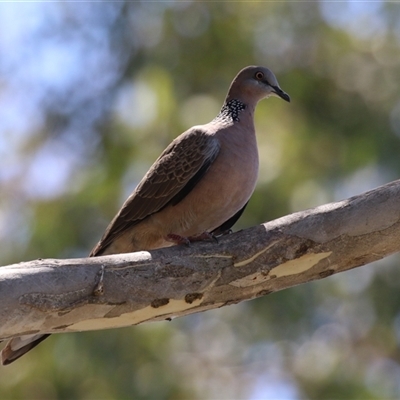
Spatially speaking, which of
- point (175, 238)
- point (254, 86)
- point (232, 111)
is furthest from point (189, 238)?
point (254, 86)

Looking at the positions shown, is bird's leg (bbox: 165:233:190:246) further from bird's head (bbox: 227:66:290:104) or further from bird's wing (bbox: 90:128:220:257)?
bird's head (bbox: 227:66:290:104)

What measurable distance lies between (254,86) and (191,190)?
91 cm

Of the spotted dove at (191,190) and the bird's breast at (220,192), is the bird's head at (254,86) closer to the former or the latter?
the spotted dove at (191,190)

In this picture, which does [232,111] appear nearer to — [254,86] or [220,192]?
[254,86]

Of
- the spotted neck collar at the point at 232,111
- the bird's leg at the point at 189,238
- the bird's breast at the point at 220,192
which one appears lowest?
the bird's leg at the point at 189,238

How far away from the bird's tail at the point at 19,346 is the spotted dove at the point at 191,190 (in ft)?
2.72

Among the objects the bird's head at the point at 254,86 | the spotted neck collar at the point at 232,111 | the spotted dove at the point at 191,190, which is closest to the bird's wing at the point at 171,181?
the spotted dove at the point at 191,190

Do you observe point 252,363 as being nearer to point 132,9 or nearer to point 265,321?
point 265,321

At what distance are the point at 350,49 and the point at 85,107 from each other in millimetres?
2682

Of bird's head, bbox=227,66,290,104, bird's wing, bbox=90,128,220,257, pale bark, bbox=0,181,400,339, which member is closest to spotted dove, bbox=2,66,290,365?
bird's wing, bbox=90,128,220,257

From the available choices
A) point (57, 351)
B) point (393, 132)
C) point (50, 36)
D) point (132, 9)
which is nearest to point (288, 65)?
point (393, 132)

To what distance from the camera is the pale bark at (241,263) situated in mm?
3209

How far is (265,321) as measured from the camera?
626 centimetres

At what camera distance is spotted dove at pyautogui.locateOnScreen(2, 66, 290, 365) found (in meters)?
4.10
